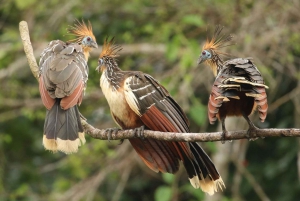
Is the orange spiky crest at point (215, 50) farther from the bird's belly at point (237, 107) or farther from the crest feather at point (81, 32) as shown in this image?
the crest feather at point (81, 32)

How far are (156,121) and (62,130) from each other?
67 cm

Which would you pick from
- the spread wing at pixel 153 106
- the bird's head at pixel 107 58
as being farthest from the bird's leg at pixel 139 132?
the bird's head at pixel 107 58

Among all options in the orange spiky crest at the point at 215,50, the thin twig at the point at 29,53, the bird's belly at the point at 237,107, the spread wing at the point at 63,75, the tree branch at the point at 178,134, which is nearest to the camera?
the tree branch at the point at 178,134

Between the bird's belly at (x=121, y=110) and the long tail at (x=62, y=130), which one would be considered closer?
the long tail at (x=62, y=130)

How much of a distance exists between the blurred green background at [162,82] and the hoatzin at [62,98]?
2.05 m

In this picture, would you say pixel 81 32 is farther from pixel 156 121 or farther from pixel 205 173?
pixel 205 173

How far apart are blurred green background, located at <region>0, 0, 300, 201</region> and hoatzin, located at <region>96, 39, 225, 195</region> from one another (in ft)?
5.71

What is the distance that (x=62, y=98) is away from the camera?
476cm

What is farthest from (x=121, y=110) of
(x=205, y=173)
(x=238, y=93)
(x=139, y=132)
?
(x=238, y=93)

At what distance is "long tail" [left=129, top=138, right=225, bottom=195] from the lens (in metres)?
4.81

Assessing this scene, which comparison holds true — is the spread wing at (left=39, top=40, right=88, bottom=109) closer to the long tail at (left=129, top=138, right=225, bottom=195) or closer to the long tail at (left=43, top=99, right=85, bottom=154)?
the long tail at (left=43, top=99, right=85, bottom=154)

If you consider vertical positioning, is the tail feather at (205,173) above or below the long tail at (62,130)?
below

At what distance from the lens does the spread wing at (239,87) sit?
3691mm

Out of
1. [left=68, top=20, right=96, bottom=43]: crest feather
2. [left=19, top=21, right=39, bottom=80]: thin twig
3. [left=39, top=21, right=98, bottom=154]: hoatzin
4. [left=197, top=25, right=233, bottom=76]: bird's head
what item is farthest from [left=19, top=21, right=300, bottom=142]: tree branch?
[left=197, top=25, right=233, bottom=76]: bird's head
